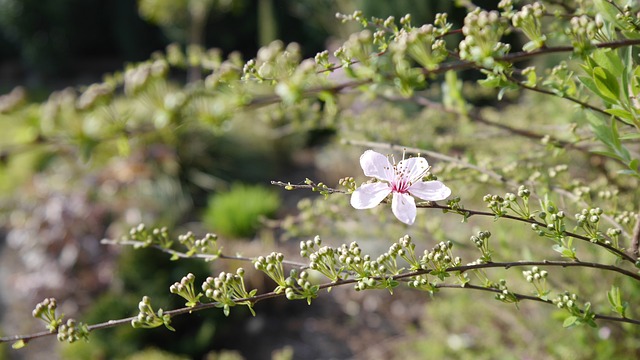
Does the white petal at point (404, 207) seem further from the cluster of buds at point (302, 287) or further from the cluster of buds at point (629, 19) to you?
the cluster of buds at point (629, 19)

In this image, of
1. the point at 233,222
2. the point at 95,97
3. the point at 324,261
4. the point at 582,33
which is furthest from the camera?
the point at 233,222

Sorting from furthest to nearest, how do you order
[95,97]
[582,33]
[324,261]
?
[95,97]
[324,261]
[582,33]

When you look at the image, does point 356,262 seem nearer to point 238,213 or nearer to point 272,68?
point 272,68

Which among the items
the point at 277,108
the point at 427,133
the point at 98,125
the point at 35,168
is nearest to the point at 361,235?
the point at 427,133

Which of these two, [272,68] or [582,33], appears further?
[272,68]

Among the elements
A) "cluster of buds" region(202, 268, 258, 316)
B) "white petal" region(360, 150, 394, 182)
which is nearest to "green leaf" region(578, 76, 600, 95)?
"white petal" region(360, 150, 394, 182)

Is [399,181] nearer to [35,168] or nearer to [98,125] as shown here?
[98,125]

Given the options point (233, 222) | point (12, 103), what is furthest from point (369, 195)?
point (233, 222)
